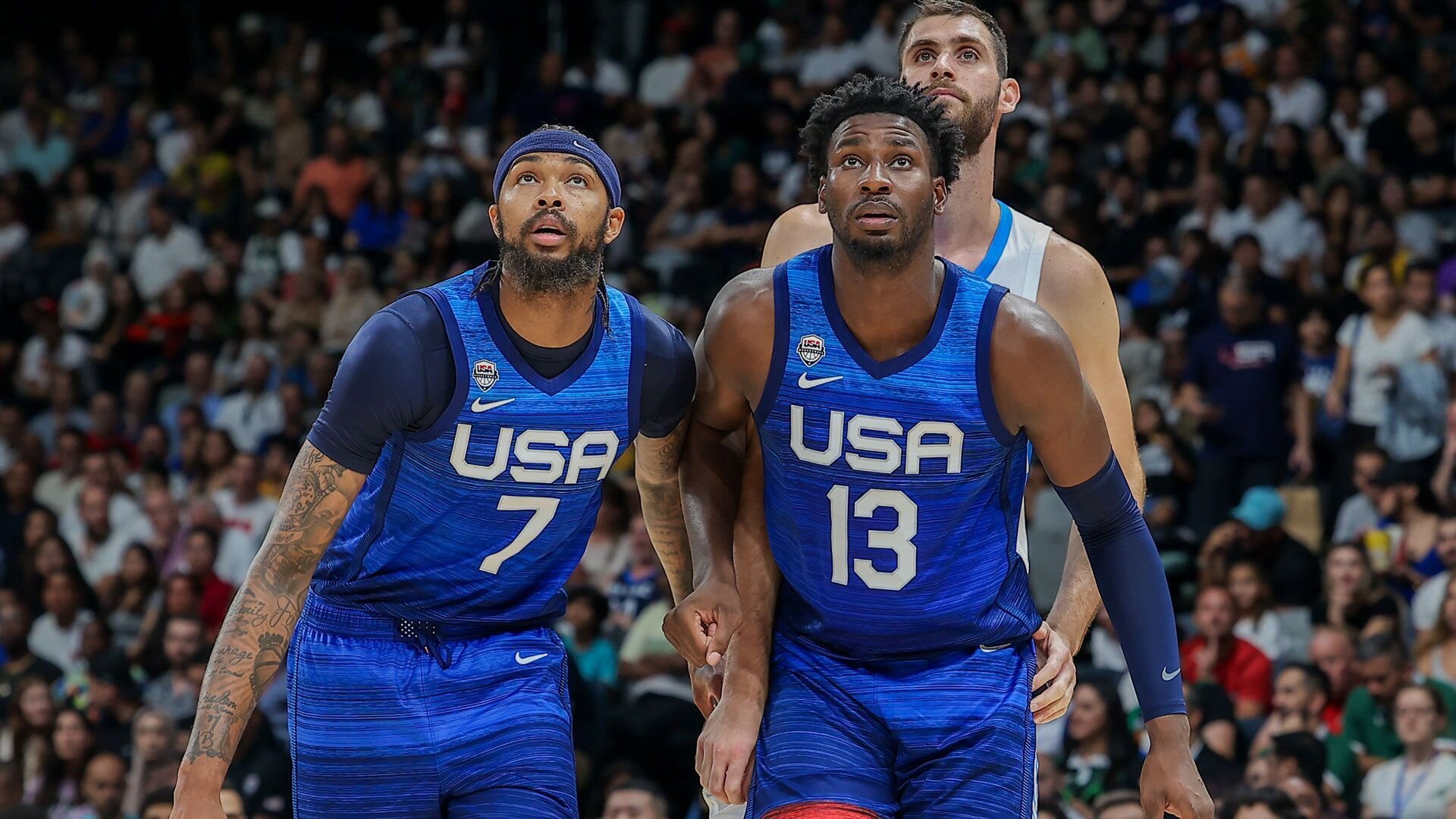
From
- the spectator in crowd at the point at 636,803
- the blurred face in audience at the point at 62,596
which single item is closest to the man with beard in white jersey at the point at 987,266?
the spectator in crowd at the point at 636,803

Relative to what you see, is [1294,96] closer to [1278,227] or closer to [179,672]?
[1278,227]

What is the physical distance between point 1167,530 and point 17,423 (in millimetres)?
9486

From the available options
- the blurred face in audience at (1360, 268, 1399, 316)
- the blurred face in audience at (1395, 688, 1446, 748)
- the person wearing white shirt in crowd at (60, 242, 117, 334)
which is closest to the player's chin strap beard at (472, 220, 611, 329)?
the blurred face in audience at (1395, 688, 1446, 748)

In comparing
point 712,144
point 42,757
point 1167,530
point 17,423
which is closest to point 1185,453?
point 1167,530

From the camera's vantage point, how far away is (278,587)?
175 inches

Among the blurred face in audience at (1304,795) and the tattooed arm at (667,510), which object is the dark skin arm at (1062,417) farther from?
the blurred face in audience at (1304,795)

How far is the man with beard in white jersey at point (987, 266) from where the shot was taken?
4.68 meters

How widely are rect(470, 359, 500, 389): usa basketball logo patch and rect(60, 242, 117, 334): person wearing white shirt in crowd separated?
1276 centimetres

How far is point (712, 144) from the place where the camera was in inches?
619

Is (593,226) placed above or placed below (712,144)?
below

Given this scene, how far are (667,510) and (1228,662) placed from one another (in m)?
5.15

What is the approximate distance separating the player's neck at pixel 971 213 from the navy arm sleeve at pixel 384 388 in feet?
5.28

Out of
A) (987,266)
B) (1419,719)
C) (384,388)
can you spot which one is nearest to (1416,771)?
(1419,719)

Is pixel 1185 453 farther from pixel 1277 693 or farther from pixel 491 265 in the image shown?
pixel 491 265
